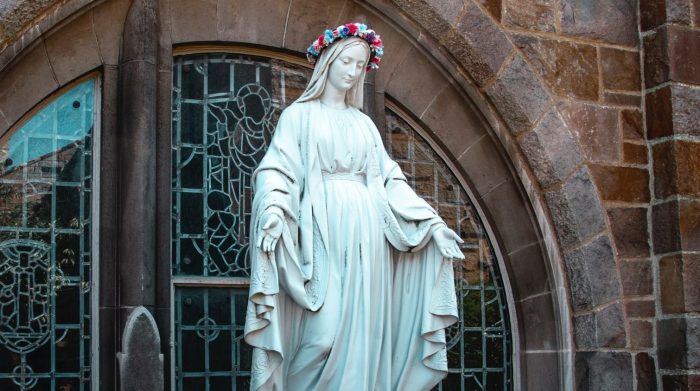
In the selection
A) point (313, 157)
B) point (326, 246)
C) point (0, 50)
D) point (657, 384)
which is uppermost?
point (0, 50)

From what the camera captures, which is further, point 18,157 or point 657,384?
point 657,384

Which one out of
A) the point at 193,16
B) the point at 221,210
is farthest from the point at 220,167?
the point at 193,16

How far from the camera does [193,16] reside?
6.88m

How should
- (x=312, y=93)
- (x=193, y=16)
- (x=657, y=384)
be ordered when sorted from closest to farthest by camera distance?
1. (x=312, y=93)
2. (x=193, y=16)
3. (x=657, y=384)

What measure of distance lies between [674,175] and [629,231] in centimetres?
43

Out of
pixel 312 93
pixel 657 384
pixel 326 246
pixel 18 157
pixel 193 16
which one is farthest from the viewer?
pixel 657 384

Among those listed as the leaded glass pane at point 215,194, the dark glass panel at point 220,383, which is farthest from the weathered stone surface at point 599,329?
the dark glass panel at point 220,383

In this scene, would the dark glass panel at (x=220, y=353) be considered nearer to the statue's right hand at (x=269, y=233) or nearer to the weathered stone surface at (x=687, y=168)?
the statue's right hand at (x=269, y=233)

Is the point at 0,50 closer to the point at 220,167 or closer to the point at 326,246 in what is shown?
the point at 220,167

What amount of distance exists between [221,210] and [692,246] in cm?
282

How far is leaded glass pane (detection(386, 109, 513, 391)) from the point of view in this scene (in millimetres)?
7438

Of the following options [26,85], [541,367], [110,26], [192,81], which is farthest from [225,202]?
[541,367]

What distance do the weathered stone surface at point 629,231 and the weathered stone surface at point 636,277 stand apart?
55 mm

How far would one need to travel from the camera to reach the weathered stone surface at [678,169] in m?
7.52
